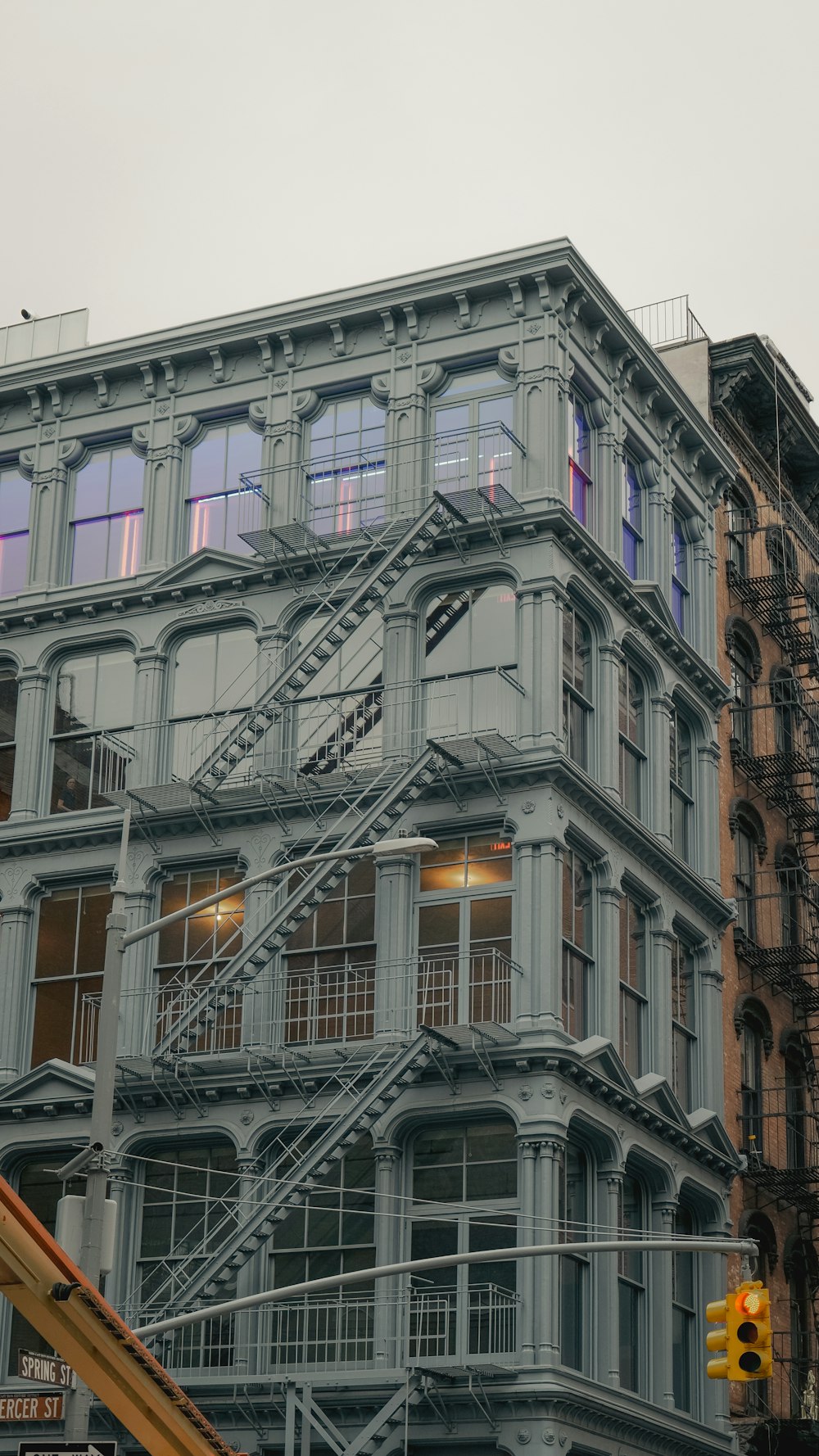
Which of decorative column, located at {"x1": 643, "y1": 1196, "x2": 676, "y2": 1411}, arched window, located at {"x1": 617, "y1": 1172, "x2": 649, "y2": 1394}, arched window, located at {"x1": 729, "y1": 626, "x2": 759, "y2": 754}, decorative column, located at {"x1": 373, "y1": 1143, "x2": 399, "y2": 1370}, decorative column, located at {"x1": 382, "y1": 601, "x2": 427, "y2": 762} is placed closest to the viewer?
decorative column, located at {"x1": 373, "y1": 1143, "x2": 399, "y2": 1370}

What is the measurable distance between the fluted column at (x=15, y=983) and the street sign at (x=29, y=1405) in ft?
62.8

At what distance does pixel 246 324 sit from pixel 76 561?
18.7 ft

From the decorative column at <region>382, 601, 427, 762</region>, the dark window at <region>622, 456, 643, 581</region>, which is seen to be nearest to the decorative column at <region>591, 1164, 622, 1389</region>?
the decorative column at <region>382, 601, 427, 762</region>

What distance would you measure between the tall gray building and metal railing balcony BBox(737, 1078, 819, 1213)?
6.32 feet

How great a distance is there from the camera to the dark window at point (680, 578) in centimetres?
4266

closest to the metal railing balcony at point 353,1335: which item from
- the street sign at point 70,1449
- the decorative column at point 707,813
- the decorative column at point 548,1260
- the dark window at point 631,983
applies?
the decorative column at point 548,1260

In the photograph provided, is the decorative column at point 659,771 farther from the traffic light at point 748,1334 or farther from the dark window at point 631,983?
the traffic light at point 748,1334

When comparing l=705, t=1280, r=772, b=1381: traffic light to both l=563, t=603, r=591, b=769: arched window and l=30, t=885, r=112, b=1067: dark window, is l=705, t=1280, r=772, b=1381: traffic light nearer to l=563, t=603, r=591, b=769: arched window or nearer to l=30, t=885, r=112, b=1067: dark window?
l=563, t=603, r=591, b=769: arched window

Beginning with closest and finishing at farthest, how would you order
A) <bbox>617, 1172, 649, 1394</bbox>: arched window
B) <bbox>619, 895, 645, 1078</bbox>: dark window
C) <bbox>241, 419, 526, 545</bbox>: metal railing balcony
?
<bbox>617, 1172, 649, 1394</bbox>: arched window < <bbox>619, 895, 645, 1078</bbox>: dark window < <bbox>241, 419, 526, 545</bbox>: metal railing balcony

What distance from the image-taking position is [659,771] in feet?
130

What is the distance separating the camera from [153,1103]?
116 ft

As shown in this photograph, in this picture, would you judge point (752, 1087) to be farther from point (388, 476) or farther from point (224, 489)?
point (224, 489)

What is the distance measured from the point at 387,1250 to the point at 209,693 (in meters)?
11.1

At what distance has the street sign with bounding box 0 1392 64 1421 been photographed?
58.7 ft
